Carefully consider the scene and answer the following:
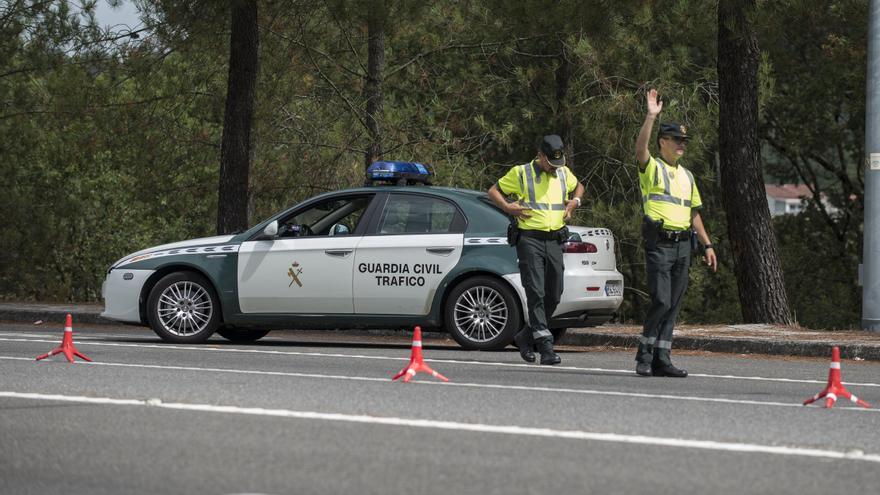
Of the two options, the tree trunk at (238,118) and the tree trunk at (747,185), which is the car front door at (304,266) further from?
the tree trunk at (238,118)

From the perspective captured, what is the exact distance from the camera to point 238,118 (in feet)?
67.4

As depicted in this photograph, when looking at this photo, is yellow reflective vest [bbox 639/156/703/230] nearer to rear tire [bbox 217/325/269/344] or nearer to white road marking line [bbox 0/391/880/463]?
white road marking line [bbox 0/391/880/463]

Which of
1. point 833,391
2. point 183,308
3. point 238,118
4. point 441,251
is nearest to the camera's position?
point 833,391

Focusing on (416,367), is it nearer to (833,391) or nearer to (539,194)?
(539,194)

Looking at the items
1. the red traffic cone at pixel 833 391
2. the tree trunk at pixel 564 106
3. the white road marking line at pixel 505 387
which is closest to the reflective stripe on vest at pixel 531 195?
the white road marking line at pixel 505 387

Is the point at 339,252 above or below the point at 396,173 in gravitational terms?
below

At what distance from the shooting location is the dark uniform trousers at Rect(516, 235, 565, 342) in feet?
39.4

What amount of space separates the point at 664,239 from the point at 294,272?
13.3ft

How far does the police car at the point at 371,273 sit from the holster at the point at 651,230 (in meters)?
2.14

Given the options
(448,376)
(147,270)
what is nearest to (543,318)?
(448,376)

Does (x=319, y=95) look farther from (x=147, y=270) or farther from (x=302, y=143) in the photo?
(x=147, y=270)

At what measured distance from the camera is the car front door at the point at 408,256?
1367 centimetres

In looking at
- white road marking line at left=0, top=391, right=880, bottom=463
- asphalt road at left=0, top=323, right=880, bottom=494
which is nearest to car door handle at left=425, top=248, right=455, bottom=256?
asphalt road at left=0, top=323, right=880, bottom=494

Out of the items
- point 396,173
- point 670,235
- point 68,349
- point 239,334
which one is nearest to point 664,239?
point 670,235
